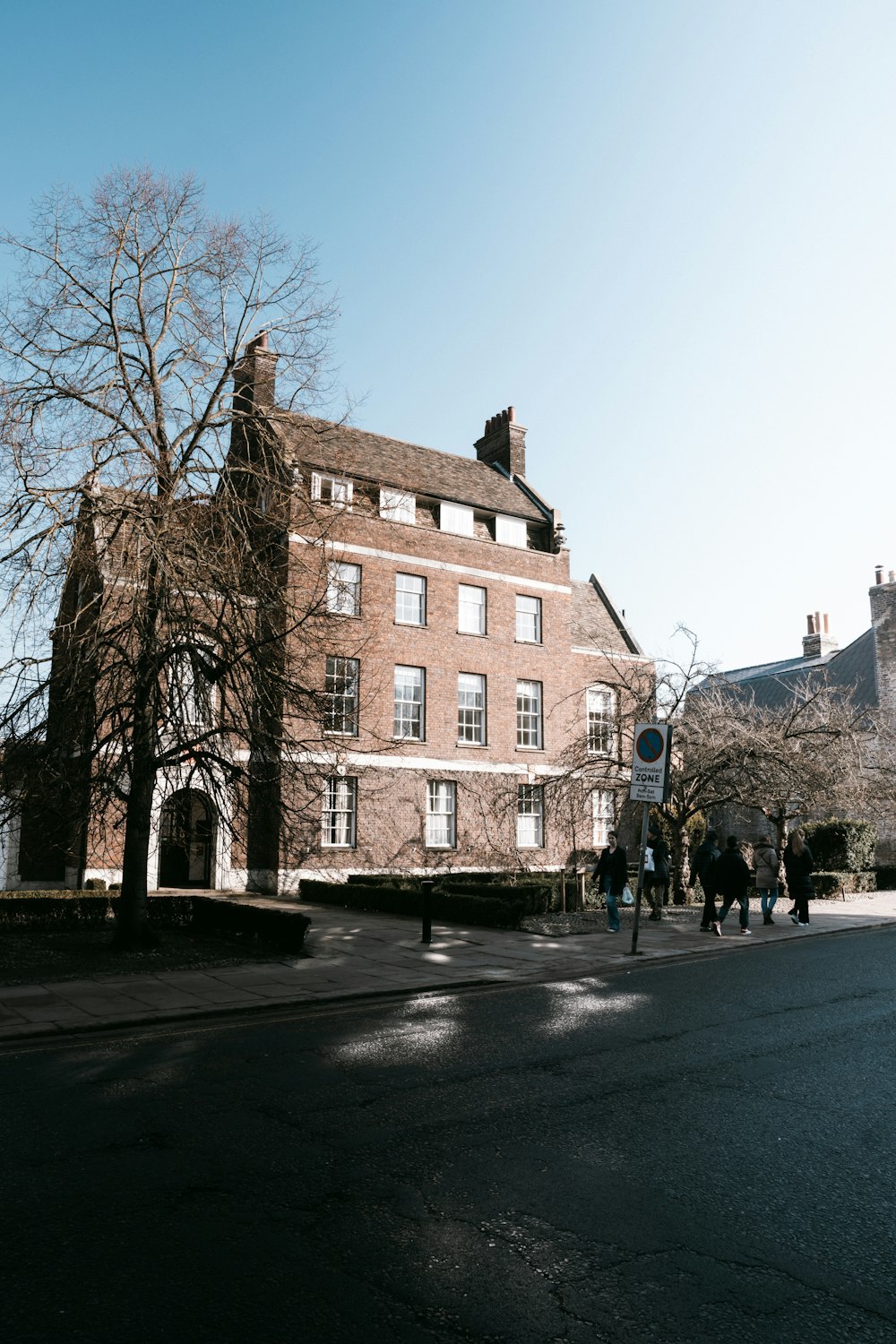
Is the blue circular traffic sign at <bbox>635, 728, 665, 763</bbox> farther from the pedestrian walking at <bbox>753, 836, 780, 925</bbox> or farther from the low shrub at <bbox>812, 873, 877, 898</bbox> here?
the low shrub at <bbox>812, 873, 877, 898</bbox>

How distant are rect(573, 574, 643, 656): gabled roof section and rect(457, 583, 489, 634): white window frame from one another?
5.74 metres

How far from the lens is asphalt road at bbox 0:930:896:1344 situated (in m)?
3.55

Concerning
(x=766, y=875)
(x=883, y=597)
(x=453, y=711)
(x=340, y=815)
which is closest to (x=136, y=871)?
(x=766, y=875)

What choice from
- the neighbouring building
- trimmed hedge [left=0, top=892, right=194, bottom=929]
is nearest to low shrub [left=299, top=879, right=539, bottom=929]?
trimmed hedge [left=0, top=892, right=194, bottom=929]

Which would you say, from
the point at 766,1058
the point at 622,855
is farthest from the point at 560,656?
the point at 766,1058

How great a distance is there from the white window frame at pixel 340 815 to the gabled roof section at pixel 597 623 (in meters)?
12.4

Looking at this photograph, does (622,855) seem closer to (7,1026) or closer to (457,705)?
(7,1026)

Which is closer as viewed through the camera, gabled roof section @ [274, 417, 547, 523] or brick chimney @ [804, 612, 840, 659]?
gabled roof section @ [274, 417, 547, 523]

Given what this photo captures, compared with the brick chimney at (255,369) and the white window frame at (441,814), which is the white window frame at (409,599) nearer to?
the white window frame at (441,814)

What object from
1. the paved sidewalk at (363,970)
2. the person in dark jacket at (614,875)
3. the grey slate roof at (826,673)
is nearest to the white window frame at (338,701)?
the paved sidewalk at (363,970)

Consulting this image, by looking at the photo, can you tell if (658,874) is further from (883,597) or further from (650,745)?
(883,597)

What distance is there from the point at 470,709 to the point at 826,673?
16.7 metres

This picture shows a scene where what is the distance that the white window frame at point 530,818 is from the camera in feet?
106

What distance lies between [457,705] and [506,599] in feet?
14.5
